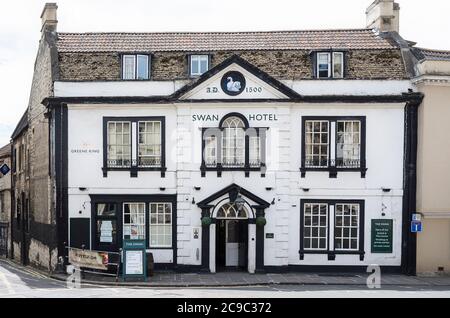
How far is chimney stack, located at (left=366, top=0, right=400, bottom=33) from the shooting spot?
25031mm

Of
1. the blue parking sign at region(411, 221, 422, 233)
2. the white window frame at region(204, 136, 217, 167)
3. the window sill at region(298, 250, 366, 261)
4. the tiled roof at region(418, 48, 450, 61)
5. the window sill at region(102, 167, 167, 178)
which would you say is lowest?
the window sill at region(298, 250, 366, 261)

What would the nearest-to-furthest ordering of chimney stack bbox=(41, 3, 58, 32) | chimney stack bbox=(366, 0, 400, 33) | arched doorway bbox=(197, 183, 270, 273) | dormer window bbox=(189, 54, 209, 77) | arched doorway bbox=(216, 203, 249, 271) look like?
arched doorway bbox=(197, 183, 270, 273), arched doorway bbox=(216, 203, 249, 271), dormer window bbox=(189, 54, 209, 77), chimney stack bbox=(366, 0, 400, 33), chimney stack bbox=(41, 3, 58, 32)

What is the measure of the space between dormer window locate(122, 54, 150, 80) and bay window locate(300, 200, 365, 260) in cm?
871

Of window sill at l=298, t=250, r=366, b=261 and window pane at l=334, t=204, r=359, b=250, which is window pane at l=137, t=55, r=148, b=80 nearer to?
window sill at l=298, t=250, r=366, b=261

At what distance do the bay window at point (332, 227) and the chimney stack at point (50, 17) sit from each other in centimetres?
1424

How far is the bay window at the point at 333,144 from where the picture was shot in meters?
22.4

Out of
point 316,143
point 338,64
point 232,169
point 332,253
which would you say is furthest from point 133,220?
point 338,64

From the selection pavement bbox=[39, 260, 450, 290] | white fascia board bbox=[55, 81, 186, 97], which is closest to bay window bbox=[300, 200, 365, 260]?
pavement bbox=[39, 260, 450, 290]

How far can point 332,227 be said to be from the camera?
22422 millimetres

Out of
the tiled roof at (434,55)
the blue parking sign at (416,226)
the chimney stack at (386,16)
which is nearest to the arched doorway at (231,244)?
the blue parking sign at (416,226)

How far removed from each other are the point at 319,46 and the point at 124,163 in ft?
32.3

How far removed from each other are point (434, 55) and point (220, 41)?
9449mm

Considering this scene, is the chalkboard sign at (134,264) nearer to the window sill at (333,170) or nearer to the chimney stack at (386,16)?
the window sill at (333,170)
